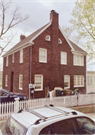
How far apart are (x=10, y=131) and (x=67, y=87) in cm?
346

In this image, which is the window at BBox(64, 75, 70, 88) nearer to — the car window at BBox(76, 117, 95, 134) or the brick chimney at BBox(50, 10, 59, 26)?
the brick chimney at BBox(50, 10, 59, 26)

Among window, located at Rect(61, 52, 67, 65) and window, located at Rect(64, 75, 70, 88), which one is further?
window, located at Rect(61, 52, 67, 65)

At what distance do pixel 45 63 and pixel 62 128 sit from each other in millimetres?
2922

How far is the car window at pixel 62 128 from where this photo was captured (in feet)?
4.31

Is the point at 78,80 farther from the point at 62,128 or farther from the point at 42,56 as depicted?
the point at 62,128

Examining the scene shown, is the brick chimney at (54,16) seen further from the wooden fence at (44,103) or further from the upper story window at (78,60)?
the wooden fence at (44,103)

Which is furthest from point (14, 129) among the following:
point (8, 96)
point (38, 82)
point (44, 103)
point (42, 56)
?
point (42, 56)

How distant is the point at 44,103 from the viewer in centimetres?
384

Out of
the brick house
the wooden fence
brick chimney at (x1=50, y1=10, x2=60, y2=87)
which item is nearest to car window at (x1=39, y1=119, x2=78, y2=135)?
the wooden fence

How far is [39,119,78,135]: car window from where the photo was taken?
1.31 m

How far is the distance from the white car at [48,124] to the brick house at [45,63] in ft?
7.63

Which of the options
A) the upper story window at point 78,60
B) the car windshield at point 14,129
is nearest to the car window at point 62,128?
the car windshield at point 14,129

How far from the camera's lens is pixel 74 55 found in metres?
5.13

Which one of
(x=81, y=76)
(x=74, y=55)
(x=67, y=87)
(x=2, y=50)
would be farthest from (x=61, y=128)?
(x=74, y=55)
